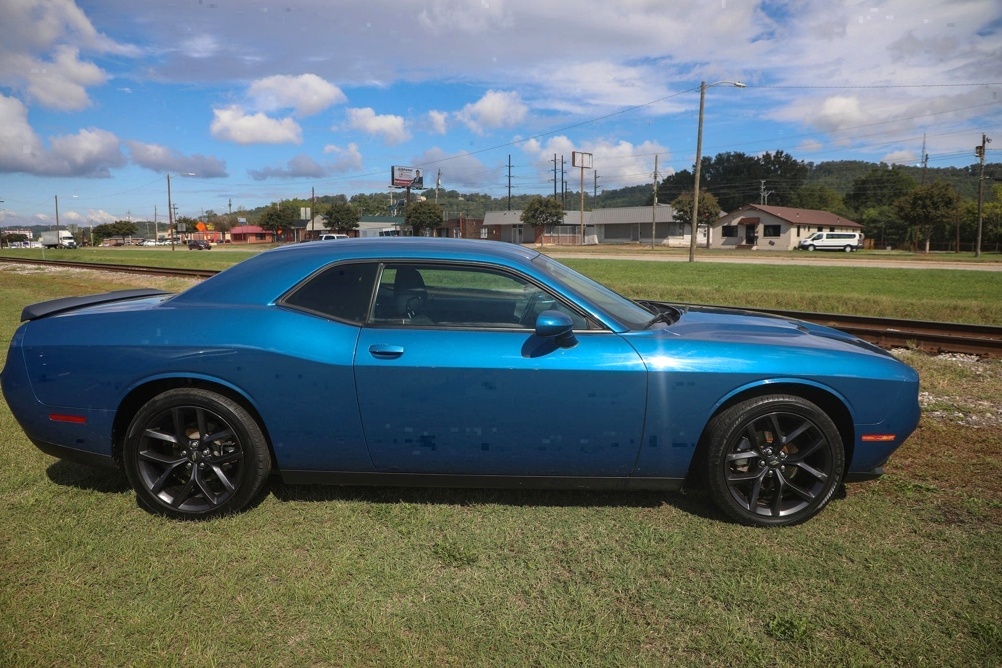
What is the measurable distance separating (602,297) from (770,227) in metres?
68.9

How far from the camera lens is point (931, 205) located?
51625 mm

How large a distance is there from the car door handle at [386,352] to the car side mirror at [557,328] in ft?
2.25

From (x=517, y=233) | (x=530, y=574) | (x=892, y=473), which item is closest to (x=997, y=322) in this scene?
(x=892, y=473)

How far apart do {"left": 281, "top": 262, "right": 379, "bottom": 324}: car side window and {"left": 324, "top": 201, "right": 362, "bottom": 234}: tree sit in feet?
256

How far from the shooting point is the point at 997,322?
11.7 m

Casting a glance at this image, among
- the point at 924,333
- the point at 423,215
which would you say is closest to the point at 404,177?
the point at 423,215

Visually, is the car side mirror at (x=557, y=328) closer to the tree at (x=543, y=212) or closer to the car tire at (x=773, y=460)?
the car tire at (x=773, y=460)

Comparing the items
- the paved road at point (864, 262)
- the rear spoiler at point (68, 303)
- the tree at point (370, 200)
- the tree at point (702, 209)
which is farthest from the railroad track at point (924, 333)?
the tree at point (370, 200)

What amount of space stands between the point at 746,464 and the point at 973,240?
64174mm

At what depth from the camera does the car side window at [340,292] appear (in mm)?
3365

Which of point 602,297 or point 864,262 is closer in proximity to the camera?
point 602,297

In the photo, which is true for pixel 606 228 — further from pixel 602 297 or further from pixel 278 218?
pixel 602 297

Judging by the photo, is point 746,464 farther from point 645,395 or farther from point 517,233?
point 517,233

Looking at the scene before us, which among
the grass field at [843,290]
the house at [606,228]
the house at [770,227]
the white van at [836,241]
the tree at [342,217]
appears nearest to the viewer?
the grass field at [843,290]
